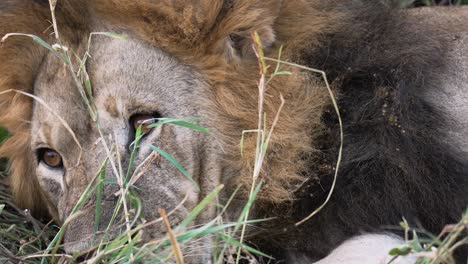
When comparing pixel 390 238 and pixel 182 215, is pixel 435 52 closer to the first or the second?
pixel 390 238

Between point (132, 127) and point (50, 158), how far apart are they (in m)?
0.54

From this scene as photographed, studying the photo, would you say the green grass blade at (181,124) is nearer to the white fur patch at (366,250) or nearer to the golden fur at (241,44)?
the golden fur at (241,44)

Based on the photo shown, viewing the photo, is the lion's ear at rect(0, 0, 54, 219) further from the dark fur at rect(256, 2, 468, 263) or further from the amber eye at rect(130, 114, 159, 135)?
the dark fur at rect(256, 2, 468, 263)

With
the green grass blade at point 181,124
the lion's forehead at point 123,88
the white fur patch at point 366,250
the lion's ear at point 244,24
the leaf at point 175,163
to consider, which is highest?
the lion's ear at point 244,24

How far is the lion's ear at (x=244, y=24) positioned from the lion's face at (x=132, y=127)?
22 cm

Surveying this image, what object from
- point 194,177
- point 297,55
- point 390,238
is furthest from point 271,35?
point 390,238

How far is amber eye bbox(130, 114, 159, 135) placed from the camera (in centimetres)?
363

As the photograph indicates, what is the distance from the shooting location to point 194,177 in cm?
369

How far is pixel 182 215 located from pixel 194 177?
0.20 m

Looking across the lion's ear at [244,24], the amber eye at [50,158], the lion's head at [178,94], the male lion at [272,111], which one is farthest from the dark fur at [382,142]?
the amber eye at [50,158]

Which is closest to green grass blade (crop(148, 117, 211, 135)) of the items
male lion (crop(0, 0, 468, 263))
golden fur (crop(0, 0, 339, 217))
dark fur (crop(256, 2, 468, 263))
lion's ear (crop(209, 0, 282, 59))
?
male lion (crop(0, 0, 468, 263))

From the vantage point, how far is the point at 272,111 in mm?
3734

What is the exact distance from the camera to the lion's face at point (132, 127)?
3582 mm

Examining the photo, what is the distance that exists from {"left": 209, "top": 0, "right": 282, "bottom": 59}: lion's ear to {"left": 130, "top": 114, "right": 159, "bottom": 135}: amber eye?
0.44 m
